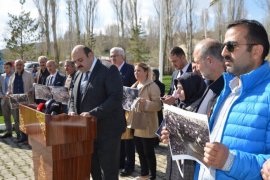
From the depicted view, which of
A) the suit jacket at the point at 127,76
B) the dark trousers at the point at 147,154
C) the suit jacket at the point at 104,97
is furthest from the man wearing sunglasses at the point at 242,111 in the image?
the suit jacket at the point at 127,76

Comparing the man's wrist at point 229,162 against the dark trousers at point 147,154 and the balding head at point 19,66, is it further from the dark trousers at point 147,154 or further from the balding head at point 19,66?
the balding head at point 19,66

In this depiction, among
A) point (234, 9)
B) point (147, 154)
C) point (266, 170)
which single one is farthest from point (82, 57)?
point (234, 9)

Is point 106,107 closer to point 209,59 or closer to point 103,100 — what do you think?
point 103,100

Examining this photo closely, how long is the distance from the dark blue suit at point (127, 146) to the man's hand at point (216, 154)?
162 inches

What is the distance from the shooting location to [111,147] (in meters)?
4.17

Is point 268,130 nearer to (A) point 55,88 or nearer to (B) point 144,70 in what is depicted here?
(B) point 144,70

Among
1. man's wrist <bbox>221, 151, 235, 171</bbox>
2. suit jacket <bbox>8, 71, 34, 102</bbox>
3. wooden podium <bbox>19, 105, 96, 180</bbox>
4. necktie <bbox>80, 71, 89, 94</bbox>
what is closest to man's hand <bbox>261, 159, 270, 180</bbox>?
man's wrist <bbox>221, 151, 235, 171</bbox>

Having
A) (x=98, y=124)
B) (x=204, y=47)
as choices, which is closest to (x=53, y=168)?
(x=98, y=124)

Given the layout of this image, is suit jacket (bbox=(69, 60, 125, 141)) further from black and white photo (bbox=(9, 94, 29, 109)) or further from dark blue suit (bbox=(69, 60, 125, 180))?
black and white photo (bbox=(9, 94, 29, 109))

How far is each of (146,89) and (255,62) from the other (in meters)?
3.18

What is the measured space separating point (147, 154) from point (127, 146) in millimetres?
694

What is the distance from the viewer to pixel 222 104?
220 centimetres

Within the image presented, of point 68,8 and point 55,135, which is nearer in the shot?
point 55,135

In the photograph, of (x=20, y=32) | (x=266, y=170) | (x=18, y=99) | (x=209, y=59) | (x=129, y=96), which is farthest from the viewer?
(x=20, y=32)
